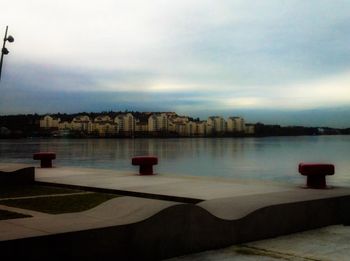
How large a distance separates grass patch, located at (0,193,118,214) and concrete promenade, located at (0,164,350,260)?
766 mm

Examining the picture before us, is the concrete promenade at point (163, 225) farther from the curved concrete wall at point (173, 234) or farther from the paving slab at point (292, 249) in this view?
the paving slab at point (292, 249)

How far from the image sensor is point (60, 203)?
38.5 feet

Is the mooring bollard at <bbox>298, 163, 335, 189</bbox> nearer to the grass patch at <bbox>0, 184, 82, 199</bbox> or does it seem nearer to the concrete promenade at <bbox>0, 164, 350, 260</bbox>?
the concrete promenade at <bbox>0, 164, 350, 260</bbox>

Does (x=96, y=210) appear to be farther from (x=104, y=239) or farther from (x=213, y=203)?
(x=213, y=203)

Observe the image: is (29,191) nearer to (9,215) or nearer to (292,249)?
(9,215)

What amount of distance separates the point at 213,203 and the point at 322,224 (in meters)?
2.16

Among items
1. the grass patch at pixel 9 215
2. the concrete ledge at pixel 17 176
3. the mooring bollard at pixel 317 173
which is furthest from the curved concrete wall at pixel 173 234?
the concrete ledge at pixel 17 176

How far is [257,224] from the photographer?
8695 mm

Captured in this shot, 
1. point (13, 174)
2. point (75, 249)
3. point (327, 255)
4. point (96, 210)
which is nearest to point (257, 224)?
point (327, 255)

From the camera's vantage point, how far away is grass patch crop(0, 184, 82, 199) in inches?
542

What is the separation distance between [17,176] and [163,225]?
1024cm

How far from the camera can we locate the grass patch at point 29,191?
542 inches

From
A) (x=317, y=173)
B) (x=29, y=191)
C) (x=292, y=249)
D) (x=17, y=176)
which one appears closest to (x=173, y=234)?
(x=292, y=249)

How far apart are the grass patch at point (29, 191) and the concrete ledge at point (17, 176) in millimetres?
478
